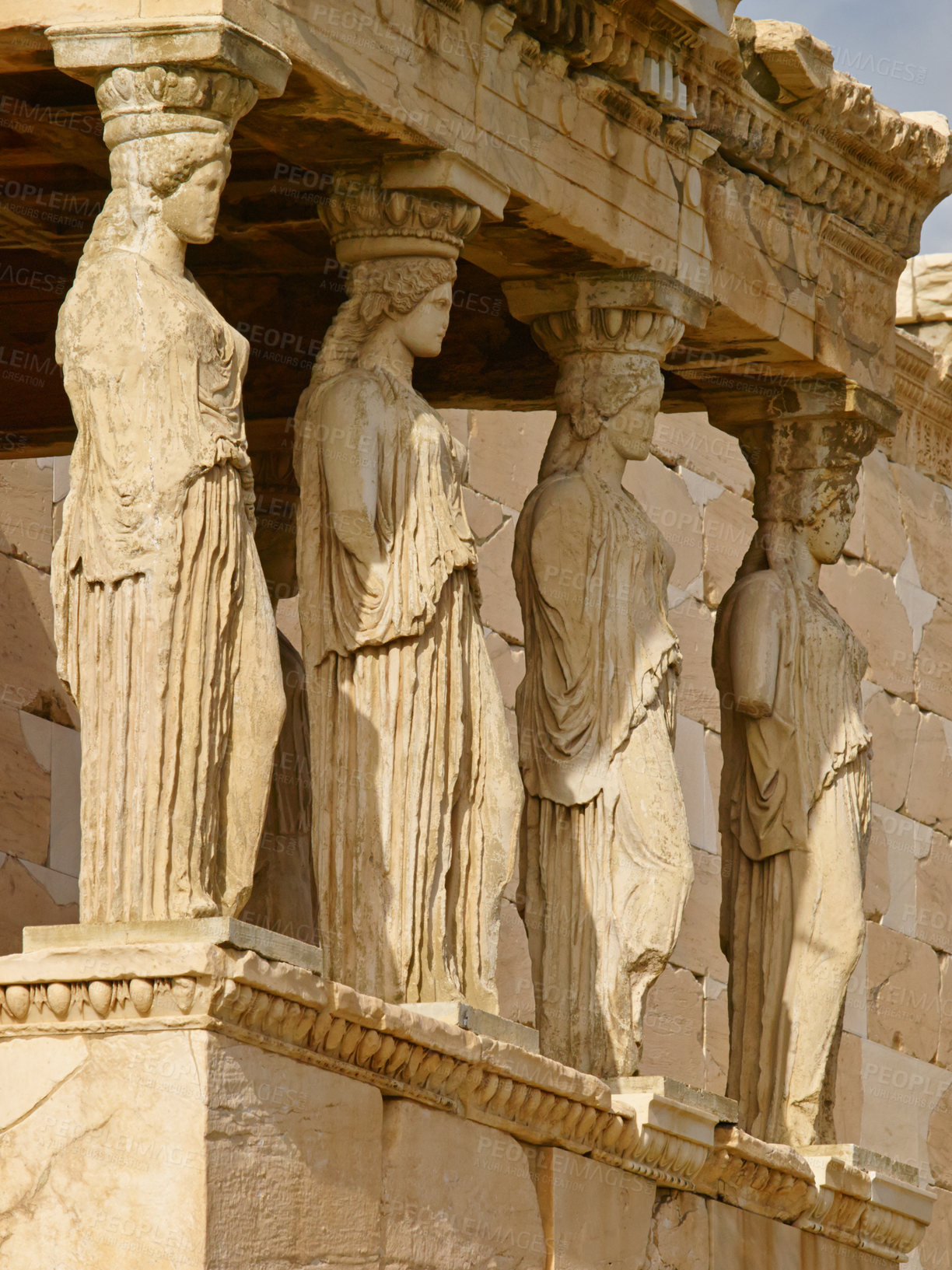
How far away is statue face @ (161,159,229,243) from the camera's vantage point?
733 centimetres

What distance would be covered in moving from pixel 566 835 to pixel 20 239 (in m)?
2.25

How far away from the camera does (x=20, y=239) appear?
933 centimetres

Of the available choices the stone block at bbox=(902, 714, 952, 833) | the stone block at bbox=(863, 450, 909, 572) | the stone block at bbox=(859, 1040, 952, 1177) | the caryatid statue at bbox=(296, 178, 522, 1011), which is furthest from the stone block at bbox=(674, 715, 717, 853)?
the caryatid statue at bbox=(296, 178, 522, 1011)

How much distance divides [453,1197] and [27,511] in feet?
13.5

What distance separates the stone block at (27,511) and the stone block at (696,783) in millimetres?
3243

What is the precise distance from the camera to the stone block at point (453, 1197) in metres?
7.46

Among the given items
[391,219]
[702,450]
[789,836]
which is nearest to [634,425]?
[391,219]

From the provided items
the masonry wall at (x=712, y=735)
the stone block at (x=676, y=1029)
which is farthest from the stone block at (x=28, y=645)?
the stone block at (x=676, y=1029)

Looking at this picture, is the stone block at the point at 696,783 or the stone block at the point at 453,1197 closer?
the stone block at the point at 453,1197

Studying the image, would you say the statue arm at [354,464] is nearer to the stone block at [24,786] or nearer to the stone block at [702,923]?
the stone block at [24,786]

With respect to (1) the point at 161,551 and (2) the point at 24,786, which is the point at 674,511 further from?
(1) the point at 161,551

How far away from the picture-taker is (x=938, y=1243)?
14531 mm

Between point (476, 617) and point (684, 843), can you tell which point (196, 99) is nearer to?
point (476, 617)

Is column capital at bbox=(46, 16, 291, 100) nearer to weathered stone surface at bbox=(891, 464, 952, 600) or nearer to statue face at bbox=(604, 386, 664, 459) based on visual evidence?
statue face at bbox=(604, 386, 664, 459)
